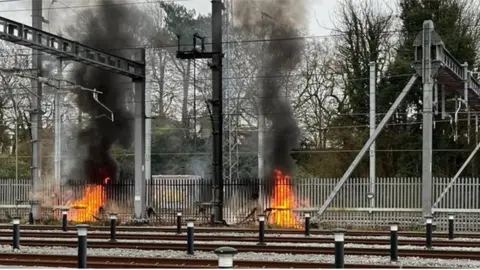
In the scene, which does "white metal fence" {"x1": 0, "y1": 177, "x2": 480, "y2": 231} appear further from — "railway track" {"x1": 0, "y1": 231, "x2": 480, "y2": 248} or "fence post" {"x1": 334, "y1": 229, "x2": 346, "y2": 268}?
"fence post" {"x1": 334, "y1": 229, "x2": 346, "y2": 268}

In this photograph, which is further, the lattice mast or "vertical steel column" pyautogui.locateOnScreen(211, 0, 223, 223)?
the lattice mast

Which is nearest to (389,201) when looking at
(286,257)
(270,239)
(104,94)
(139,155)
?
(270,239)

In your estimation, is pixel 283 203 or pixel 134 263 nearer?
pixel 134 263

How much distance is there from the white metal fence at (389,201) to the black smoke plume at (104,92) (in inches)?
450

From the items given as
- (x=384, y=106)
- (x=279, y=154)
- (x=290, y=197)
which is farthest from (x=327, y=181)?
(x=384, y=106)

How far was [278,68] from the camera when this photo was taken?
36812 millimetres

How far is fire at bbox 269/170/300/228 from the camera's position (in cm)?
2891

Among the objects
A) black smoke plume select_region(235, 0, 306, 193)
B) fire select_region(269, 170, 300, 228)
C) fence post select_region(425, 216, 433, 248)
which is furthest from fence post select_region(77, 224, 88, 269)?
black smoke plume select_region(235, 0, 306, 193)

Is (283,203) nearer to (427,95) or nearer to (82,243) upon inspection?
(427,95)

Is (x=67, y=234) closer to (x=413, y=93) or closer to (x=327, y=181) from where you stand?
(x=327, y=181)

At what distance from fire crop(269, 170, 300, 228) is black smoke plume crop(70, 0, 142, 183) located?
9.42m

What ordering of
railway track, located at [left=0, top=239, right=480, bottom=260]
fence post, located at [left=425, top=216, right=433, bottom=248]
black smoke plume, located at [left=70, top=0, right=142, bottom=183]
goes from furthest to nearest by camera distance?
black smoke plume, located at [left=70, top=0, right=142, bottom=183], fence post, located at [left=425, top=216, right=433, bottom=248], railway track, located at [left=0, top=239, right=480, bottom=260]

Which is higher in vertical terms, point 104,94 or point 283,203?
point 104,94

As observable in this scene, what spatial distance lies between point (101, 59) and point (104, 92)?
6.96 metres
